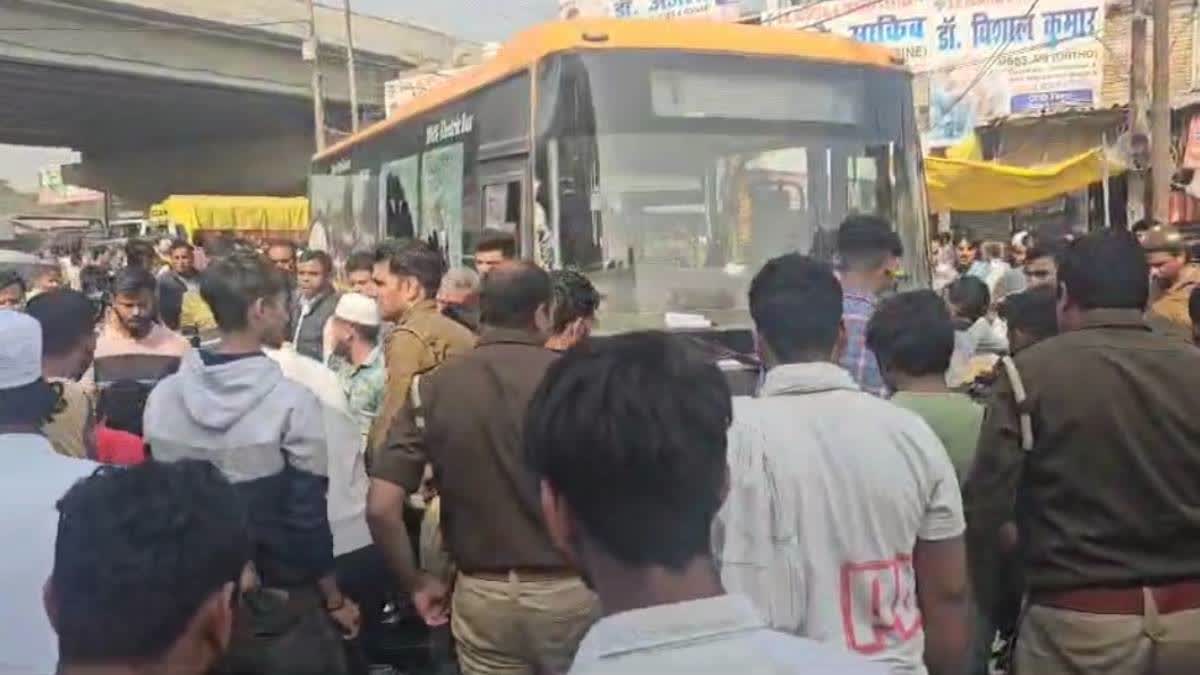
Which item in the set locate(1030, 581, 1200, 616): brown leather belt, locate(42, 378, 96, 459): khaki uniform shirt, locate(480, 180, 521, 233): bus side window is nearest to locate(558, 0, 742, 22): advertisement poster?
locate(480, 180, 521, 233): bus side window

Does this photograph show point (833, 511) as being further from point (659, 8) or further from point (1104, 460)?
point (659, 8)

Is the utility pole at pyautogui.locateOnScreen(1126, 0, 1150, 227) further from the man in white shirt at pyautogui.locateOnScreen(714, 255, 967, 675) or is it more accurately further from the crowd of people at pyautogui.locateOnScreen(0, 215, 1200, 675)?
the man in white shirt at pyautogui.locateOnScreen(714, 255, 967, 675)

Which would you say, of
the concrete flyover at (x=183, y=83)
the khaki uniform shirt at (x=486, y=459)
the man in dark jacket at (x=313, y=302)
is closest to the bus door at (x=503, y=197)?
the man in dark jacket at (x=313, y=302)

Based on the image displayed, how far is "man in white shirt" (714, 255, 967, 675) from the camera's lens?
8.68 feet

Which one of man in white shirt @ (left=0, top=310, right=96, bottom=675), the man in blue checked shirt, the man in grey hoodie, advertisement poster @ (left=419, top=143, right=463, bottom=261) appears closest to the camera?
man in white shirt @ (left=0, top=310, right=96, bottom=675)

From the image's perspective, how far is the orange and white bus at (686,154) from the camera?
7.48 m

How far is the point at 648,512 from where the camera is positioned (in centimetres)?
152

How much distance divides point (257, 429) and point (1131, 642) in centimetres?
229

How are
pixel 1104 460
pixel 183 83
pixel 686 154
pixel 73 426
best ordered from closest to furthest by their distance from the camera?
1. pixel 1104 460
2. pixel 73 426
3. pixel 686 154
4. pixel 183 83

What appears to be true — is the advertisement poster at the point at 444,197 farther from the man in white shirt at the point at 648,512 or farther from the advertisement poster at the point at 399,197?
the man in white shirt at the point at 648,512

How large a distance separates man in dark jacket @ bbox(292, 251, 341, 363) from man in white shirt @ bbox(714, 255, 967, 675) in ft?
17.4

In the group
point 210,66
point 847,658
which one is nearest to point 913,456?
point 847,658

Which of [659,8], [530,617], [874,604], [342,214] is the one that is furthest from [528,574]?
[659,8]

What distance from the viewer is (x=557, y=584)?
11.7ft
